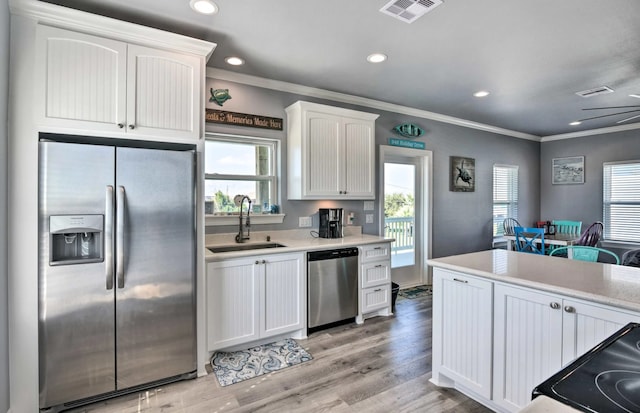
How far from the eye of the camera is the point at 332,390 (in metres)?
2.29

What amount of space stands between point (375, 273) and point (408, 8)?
252 centimetres

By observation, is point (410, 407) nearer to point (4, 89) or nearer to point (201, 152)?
point (201, 152)

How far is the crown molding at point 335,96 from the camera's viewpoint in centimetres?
332

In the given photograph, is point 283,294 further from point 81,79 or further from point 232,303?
point 81,79

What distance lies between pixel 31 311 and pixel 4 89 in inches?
52.0

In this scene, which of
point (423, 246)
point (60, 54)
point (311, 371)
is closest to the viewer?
point (60, 54)

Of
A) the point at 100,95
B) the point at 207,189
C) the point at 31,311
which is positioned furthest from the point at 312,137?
the point at 31,311

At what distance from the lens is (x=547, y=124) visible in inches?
217

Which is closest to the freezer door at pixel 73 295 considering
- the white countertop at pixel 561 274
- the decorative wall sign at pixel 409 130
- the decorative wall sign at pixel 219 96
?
the decorative wall sign at pixel 219 96

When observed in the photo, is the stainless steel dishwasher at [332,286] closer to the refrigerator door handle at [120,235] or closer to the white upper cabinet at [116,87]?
the refrigerator door handle at [120,235]

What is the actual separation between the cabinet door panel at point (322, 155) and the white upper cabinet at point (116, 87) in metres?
1.33

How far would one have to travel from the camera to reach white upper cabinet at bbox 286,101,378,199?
11.4 feet

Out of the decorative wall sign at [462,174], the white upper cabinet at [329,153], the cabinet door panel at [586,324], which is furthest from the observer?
the decorative wall sign at [462,174]

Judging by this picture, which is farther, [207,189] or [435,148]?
[435,148]
